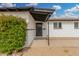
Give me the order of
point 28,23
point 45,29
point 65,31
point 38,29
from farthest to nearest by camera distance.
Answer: point 38,29, point 28,23, point 45,29, point 65,31

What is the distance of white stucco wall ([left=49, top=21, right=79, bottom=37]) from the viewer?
9.34 meters

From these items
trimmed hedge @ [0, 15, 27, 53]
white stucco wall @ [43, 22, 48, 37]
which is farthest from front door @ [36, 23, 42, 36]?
trimmed hedge @ [0, 15, 27, 53]

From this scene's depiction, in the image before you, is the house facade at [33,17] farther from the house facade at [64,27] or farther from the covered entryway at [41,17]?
the house facade at [64,27]

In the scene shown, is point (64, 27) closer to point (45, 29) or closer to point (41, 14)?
point (45, 29)

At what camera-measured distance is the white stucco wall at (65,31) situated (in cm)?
934

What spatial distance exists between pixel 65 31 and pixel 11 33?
146cm

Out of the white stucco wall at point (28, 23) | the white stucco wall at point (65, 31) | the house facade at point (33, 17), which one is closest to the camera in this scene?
the white stucco wall at point (65, 31)

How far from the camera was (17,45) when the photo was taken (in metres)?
9.49

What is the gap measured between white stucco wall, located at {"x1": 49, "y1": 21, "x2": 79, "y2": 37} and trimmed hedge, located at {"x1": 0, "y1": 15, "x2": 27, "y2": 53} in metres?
0.75

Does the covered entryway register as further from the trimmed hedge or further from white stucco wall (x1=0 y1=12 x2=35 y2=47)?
the trimmed hedge

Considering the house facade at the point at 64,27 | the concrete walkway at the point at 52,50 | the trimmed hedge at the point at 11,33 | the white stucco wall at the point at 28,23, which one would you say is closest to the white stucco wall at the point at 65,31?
the house facade at the point at 64,27

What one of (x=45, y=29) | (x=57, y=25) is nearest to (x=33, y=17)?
(x=45, y=29)

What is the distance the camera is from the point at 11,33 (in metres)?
9.44

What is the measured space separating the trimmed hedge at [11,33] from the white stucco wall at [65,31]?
0.75 m
